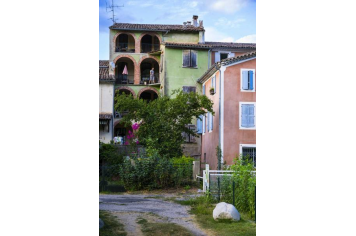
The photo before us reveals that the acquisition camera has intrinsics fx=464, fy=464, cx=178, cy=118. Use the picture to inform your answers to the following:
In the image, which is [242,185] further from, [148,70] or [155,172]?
[148,70]

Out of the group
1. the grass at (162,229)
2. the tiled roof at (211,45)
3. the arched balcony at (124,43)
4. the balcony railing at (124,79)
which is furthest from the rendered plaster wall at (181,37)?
the grass at (162,229)

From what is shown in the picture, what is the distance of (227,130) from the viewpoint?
6.07 meters

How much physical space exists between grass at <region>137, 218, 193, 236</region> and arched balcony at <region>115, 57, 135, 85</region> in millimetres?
1852

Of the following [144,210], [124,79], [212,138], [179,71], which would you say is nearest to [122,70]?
[124,79]

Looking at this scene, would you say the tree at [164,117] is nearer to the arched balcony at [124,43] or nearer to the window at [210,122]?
the window at [210,122]

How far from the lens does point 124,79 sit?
20.5 ft

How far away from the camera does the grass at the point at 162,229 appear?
17.6 ft

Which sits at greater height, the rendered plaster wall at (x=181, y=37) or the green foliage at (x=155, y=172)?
the rendered plaster wall at (x=181, y=37)

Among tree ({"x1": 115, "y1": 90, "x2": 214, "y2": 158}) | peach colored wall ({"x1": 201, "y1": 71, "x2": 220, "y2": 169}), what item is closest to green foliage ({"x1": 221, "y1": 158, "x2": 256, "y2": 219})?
peach colored wall ({"x1": 201, "y1": 71, "x2": 220, "y2": 169})
